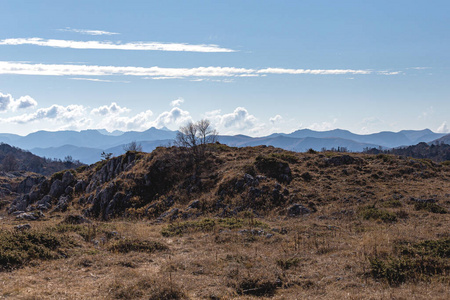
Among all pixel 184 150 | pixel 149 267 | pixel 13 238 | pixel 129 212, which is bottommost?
pixel 129 212

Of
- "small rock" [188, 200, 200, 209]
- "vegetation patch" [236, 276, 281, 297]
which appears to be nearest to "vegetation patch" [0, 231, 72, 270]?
"vegetation patch" [236, 276, 281, 297]

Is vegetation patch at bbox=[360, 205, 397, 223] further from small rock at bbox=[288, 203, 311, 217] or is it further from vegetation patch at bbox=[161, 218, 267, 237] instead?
vegetation patch at bbox=[161, 218, 267, 237]

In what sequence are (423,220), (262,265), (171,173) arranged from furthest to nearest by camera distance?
(171,173)
(423,220)
(262,265)

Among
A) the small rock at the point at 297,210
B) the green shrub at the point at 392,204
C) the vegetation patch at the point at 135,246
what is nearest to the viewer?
the vegetation patch at the point at 135,246

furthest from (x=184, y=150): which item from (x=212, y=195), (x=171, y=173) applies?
(x=212, y=195)

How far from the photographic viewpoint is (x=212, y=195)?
1125 inches

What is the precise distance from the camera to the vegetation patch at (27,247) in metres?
11.7

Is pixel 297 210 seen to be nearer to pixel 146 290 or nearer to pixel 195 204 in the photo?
pixel 195 204

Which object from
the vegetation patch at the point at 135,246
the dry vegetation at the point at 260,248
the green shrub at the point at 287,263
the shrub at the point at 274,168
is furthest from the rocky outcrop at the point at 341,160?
the vegetation patch at the point at 135,246

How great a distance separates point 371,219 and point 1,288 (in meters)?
20.1

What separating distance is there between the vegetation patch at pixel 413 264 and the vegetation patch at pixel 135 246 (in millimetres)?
10037

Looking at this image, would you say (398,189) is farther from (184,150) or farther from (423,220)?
(184,150)

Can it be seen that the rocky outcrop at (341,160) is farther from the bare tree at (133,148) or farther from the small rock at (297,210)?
the bare tree at (133,148)

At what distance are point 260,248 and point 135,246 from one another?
645cm
